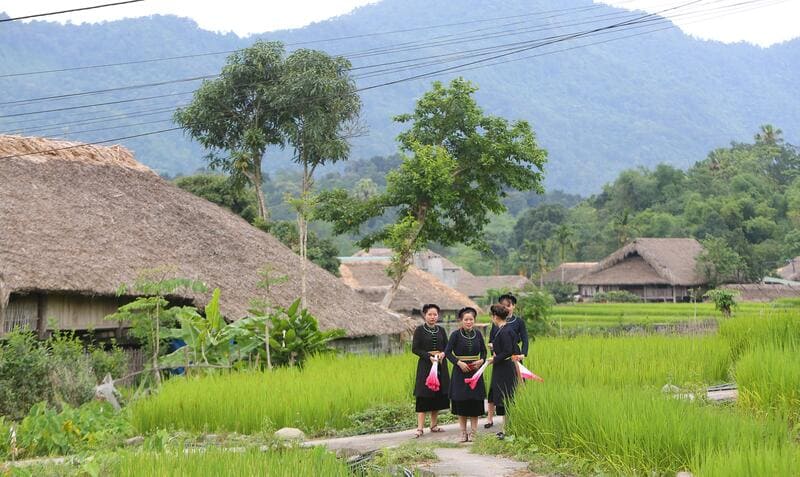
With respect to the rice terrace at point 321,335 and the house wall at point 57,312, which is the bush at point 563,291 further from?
the house wall at point 57,312

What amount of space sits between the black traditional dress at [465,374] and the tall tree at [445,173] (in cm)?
1358

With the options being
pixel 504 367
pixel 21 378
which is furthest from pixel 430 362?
pixel 21 378

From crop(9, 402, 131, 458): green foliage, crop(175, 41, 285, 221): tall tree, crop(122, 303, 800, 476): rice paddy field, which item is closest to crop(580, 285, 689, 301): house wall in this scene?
crop(175, 41, 285, 221): tall tree

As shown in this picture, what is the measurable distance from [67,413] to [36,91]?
167 meters

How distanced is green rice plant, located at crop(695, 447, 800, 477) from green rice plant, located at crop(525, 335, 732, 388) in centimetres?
437

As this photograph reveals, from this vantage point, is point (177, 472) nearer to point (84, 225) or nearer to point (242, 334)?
point (242, 334)

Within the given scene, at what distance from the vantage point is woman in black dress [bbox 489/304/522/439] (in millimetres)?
8922

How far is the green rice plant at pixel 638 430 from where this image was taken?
20.6 ft

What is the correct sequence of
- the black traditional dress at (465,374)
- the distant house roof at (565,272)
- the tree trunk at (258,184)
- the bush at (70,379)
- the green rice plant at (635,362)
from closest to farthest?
the black traditional dress at (465,374), the green rice plant at (635,362), the bush at (70,379), the tree trunk at (258,184), the distant house roof at (565,272)

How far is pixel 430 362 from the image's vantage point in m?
9.42

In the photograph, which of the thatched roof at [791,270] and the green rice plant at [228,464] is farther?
the thatched roof at [791,270]

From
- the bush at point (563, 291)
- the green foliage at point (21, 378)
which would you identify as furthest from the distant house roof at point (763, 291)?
the green foliage at point (21, 378)

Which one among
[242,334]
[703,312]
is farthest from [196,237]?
[703,312]

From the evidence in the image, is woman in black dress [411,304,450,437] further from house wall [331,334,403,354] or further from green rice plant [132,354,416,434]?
house wall [331,334,403,354]
